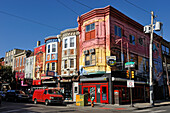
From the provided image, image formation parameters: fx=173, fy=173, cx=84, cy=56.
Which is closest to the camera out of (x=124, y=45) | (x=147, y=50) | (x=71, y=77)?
(x=124, y=45)

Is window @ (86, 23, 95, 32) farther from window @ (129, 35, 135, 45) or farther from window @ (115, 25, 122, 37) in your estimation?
window @ (129, 35, 135, 45)

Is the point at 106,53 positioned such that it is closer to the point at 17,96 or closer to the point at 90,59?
the point at 90,59

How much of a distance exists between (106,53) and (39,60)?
1662 cm

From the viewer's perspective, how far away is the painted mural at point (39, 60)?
33.7 metres

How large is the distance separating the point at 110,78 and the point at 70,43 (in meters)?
10.2

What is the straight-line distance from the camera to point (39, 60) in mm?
34562

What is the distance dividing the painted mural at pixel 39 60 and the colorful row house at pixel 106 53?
10.3 meters

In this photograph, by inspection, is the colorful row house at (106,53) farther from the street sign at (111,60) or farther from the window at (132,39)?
the street sign at (111,60)

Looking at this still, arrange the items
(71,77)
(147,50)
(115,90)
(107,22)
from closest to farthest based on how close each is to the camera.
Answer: (115,90) < (107,22) < (71,77) < (147,50)

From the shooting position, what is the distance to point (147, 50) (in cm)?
3170

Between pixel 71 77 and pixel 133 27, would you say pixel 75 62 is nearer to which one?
pixel 71 77

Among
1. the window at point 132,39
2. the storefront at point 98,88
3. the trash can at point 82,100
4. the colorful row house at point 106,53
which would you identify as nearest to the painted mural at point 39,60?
the colorful row house at point 106,53

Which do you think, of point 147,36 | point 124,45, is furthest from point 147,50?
point 124,45

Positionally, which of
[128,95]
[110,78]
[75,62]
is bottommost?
[128,95]
